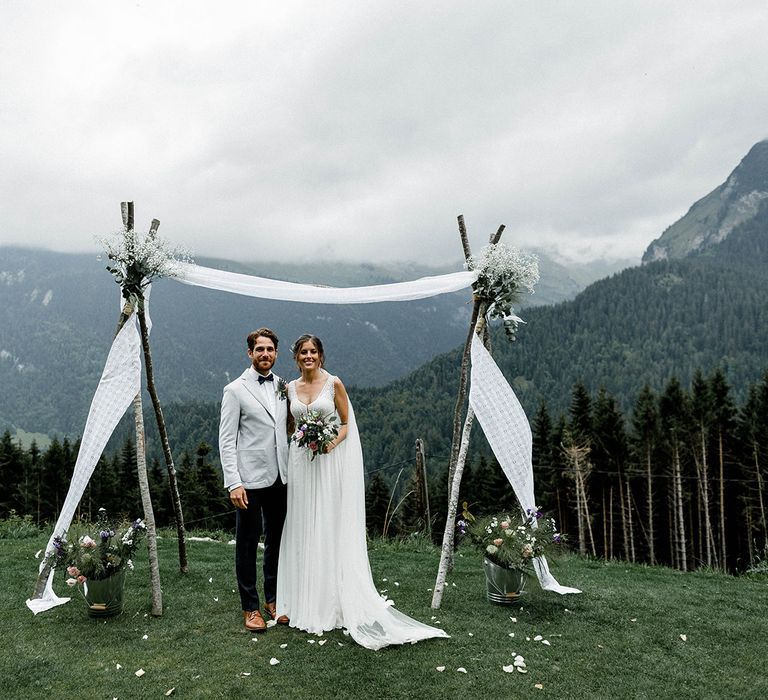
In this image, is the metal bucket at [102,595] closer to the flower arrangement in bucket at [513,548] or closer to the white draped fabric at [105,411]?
the white draped fabric at [105,411]

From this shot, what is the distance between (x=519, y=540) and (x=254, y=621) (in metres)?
2.60

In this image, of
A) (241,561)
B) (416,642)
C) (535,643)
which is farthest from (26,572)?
(535,643)

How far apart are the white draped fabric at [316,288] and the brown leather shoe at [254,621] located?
2.87 metres

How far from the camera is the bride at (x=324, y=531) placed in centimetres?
516

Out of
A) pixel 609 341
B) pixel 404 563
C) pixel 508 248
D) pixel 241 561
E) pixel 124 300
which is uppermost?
pixel 609 341

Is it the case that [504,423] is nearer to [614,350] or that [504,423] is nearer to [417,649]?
[417,649]

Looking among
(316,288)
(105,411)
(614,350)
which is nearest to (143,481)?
(105,411)

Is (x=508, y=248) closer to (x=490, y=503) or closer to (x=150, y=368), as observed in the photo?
(x=150, y=368)

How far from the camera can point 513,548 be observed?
599cm

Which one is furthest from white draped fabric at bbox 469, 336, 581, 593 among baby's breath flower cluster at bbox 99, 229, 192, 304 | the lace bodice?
baby's breath flower cluster at bbox 99, 229, 192, 304

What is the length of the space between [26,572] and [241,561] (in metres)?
3.57

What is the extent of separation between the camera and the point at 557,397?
375 feet

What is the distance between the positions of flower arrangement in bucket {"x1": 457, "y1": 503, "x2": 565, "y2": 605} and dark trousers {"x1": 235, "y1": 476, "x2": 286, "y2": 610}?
2.13m

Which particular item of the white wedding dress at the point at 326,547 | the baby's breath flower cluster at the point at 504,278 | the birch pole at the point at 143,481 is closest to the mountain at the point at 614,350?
the baby's breath flower cluster at the point at 504,278
